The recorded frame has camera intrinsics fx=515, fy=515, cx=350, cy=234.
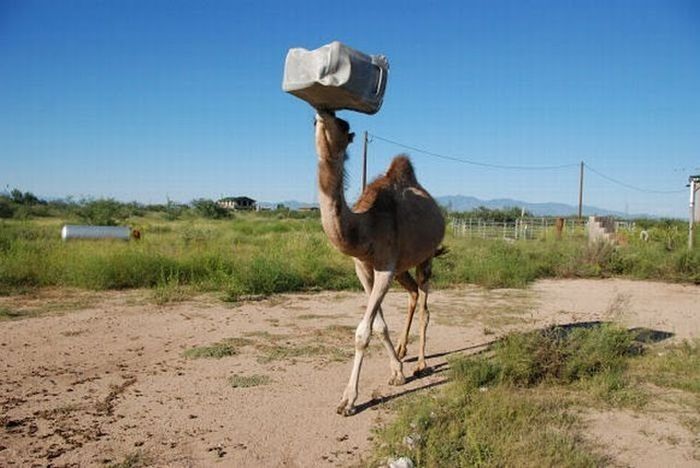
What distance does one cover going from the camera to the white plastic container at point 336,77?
139 inches

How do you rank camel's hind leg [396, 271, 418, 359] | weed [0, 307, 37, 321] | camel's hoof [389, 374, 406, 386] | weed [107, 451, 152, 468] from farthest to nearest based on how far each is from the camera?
weed [0, 307, 37, 321]
camel's hind leg [396, 271, 418, 359]
camel's hoof [389, 374, 406, 386]
weed [107, 451, 152, 468]

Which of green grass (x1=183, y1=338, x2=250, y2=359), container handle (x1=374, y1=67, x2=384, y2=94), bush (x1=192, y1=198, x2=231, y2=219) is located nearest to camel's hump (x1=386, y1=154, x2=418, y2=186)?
container handle (x1=374, y1=67, x2=384, y2=94)

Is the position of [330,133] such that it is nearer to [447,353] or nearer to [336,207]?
[336,207]

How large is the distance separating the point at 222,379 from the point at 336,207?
2608 mm

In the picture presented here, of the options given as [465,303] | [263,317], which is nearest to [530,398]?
[263,317]

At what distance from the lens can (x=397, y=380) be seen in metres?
5.63

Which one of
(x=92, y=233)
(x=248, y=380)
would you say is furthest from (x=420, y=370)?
(x=92, y=233)

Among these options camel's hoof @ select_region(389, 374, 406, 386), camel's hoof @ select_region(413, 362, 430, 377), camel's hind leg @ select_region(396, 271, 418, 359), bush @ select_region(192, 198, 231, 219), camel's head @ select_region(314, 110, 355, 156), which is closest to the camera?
camel's head @ select_region(314, 110, 355, 156)

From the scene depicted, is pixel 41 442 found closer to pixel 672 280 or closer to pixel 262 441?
→ pixel 262 441

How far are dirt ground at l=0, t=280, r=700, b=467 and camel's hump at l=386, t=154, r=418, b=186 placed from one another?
230 centimetres

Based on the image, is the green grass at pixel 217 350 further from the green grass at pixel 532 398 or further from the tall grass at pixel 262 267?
the tall grass at pixel 262 267

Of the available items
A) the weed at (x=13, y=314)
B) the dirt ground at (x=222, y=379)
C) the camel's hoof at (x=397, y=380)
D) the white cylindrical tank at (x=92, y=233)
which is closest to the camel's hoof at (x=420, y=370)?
the dirt ground at (x=222, y=379)

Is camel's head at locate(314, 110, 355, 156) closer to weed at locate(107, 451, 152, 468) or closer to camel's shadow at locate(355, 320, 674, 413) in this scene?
camel's shadow at locate(355, 320, 674, 413)

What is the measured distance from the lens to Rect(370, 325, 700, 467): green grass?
370cm
